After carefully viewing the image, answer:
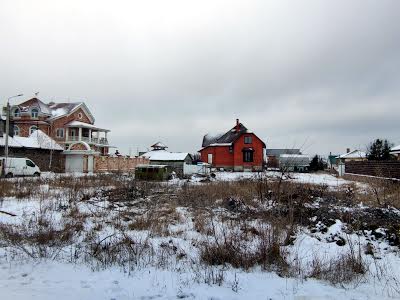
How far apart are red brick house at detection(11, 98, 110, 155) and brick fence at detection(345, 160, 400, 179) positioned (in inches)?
1260

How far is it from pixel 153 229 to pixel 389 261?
14.8ft

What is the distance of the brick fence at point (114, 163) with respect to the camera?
37.1 meters

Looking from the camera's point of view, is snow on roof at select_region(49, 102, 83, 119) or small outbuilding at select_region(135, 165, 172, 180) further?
snow on roof at select_region(49, 102, 83, 119)

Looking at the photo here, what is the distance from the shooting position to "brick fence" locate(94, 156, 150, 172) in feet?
122

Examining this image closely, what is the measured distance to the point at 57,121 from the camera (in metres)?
45.2

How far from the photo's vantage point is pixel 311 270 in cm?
500

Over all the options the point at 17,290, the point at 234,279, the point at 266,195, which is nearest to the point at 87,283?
the point at 17,290

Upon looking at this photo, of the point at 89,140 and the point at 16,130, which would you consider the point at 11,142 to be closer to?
the point at 16,130

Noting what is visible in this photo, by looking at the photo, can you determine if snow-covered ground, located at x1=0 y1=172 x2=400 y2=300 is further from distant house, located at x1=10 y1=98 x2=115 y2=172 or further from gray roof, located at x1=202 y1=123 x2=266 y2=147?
gray roof, located at x1=202 y1=123 x2=266 y2=147

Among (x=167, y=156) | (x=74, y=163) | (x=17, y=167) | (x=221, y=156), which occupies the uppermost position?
(x=221, y=156)

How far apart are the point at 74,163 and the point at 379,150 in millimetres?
32001

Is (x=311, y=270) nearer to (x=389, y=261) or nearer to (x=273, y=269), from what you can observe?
(x=273, y=269)

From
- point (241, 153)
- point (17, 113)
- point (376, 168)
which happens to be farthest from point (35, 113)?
point (376, 168)

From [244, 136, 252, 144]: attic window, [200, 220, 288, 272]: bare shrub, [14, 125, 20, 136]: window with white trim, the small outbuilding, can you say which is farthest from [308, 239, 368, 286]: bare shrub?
[14, 125, 20, 136]: window with white trim
